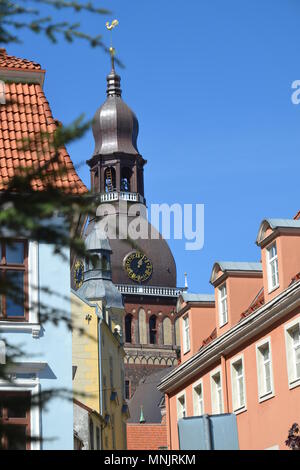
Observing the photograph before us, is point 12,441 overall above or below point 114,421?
below

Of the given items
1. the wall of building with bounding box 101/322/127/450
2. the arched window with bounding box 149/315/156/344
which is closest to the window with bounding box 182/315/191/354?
the wall of building with bounding box 101/322/127/450

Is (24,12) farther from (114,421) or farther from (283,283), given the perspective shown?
(114,421)

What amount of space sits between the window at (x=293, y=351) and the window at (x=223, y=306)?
4522 mm

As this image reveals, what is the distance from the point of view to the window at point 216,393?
26.3 meters

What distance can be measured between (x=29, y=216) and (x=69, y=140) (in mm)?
447

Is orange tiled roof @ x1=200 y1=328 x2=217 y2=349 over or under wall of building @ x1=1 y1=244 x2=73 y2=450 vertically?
over

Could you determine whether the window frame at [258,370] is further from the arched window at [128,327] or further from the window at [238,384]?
the arched window at [128,327]

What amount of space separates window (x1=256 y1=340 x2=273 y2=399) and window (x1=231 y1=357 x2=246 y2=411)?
107 centimetres

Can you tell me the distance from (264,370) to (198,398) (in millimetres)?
5084

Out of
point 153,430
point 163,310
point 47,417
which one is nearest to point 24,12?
point 47,417

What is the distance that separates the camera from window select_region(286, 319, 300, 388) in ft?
70.9

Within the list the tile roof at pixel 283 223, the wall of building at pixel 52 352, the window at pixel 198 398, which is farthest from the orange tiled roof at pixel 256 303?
the wall of building at pixel 52 352

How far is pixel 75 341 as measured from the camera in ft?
113

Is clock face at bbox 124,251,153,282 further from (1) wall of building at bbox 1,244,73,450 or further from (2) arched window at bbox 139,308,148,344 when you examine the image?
(1) wall of building at bbox 1,244,73,450
